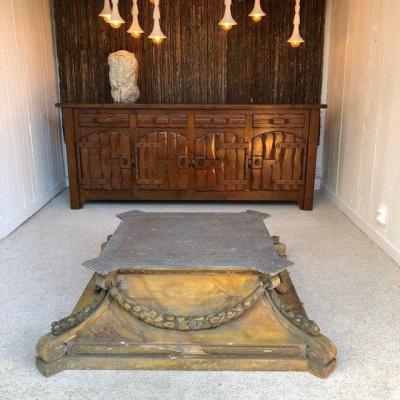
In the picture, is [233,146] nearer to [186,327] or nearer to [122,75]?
[122,75]

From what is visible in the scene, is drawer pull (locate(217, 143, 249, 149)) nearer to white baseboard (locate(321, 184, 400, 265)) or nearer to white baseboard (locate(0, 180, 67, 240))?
white baseboard (locate(321, 184, 400, 265))

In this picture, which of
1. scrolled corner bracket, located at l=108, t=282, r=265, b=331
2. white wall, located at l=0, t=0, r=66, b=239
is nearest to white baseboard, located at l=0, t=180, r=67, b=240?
white wall, located at l=0, t=0, r=66, b=239

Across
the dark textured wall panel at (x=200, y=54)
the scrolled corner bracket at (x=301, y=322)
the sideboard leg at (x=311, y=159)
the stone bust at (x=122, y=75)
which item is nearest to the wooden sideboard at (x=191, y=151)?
the sideboard leg at (x=311, y=159)

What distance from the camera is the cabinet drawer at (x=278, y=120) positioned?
3891 millimetres

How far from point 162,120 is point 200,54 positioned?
970 mm

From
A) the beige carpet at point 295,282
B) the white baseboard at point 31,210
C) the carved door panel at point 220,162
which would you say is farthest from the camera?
the carved door panel at point 220,162

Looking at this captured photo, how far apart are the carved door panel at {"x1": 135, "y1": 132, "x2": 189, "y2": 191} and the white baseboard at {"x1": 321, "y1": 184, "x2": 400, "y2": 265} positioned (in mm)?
1352

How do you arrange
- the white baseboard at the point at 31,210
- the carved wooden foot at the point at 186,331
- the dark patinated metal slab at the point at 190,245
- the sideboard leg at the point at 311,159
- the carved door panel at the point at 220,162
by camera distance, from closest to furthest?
the carved wooden foot at the point at 186,331 < the dark patinated metal slab at the point at 190,245 < the white baseboard at the point at 31,210 < the sideboard leg at the point at 311,159 < the carved door panel at the point at 220,162

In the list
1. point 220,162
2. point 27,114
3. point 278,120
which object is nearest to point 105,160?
point 27,114

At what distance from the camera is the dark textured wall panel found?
4.43 m

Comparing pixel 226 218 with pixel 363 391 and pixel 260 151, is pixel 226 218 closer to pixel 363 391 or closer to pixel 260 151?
pixel 363 391

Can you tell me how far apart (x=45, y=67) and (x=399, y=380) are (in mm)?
3859

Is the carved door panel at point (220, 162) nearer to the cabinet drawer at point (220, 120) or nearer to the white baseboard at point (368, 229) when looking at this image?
the cabinet drawer at point (220, 120)

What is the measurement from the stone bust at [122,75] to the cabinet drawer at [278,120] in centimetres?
117
